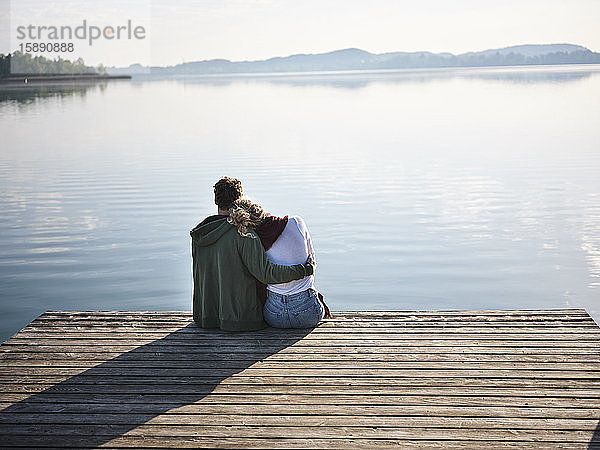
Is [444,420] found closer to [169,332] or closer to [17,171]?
[169,332]

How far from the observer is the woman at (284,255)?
497 cm

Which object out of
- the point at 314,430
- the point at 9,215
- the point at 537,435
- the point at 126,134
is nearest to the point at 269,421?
the point at 314,430

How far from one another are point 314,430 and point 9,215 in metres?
10.1

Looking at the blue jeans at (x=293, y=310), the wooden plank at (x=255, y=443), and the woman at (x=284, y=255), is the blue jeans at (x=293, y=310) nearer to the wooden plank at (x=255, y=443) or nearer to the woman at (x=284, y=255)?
the woman at (x=284, y=255)

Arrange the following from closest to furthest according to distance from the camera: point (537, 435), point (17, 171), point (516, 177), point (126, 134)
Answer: point (537, 435)
point (516, 177)
point (17, 171)
point (126, 134)

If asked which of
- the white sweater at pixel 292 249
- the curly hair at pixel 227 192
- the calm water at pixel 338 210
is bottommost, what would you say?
the calm water at pixel 338 210

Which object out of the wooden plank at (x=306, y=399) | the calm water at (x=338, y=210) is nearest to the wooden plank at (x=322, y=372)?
the wooden plank at (x=306, y=399)

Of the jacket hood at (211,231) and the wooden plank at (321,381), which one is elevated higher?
A: the jacket hood at (211,231)

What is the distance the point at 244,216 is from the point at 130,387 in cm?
131

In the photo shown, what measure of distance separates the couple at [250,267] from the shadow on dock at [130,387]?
0.11 m

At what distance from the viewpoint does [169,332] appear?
5.20m

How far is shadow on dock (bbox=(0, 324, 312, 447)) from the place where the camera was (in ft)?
12.2

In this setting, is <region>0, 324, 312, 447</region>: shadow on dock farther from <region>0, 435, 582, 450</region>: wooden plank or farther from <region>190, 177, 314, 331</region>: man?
<region>190, 177, 314, 331</region>: man

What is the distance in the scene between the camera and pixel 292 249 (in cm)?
500
